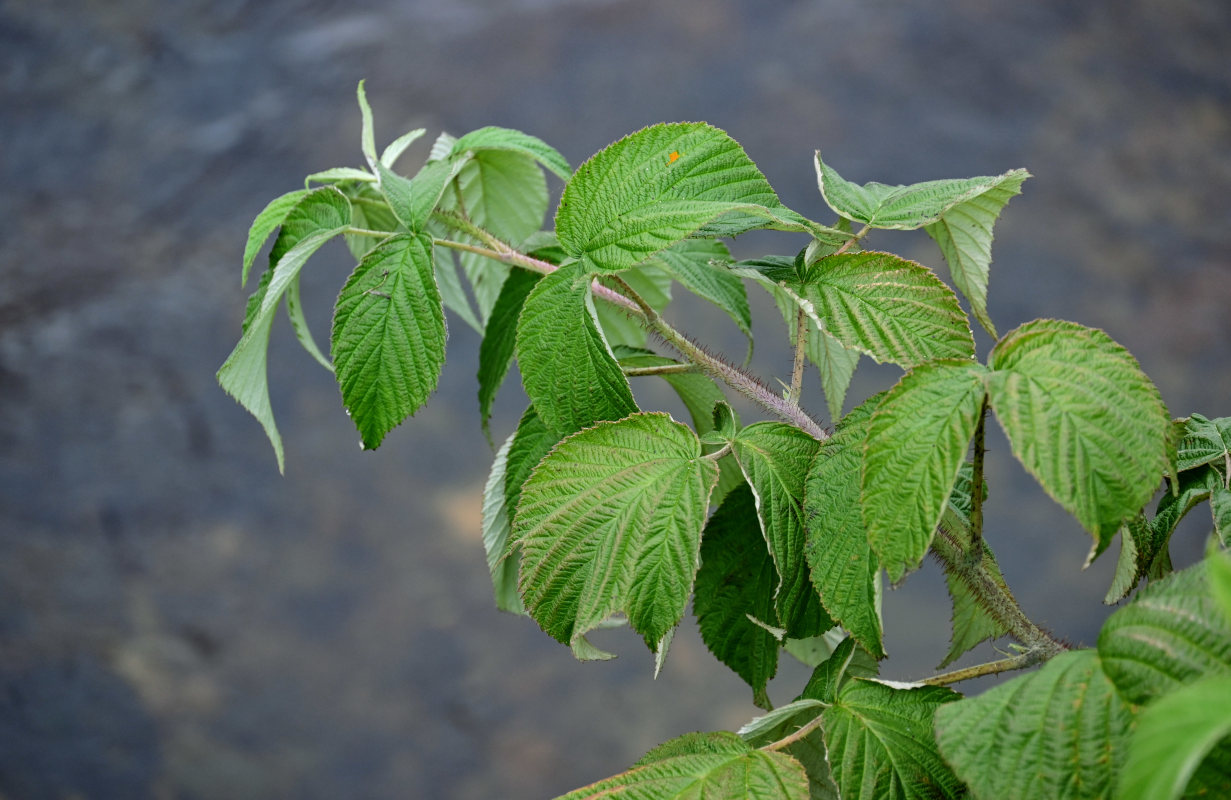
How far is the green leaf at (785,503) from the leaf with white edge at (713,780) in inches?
1.4

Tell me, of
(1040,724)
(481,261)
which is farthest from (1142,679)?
(481,261)

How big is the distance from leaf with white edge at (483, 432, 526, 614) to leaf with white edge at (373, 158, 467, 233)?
8 centimetres

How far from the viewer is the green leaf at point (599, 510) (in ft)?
0.75

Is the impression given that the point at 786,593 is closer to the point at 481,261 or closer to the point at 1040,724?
the point at 1040,724

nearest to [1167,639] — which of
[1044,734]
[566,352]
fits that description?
[1044,734]

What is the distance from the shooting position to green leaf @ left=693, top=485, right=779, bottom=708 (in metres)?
0.27

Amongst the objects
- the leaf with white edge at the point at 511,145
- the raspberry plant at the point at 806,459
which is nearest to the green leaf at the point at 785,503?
the raspberry plant at the point at 806,459

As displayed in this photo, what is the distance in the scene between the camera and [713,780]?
0.72ft

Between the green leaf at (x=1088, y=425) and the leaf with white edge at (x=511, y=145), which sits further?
the leaf with white edge at (x=511, y=145)

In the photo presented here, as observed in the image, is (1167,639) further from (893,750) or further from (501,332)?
(501,332)

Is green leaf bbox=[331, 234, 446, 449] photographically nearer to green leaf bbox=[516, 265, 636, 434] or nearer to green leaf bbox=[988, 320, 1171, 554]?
green leaf bbox=[516, 265, 636, 434]

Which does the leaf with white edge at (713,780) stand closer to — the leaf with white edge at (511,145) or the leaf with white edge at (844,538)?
the leaf with white edge at (844,538)

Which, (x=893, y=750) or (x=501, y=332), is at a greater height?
(x=501, y=332)

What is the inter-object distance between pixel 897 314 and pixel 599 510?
0.27ft
